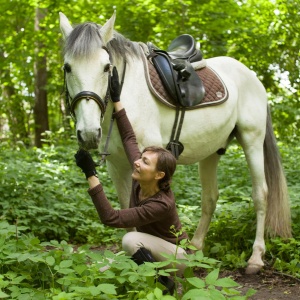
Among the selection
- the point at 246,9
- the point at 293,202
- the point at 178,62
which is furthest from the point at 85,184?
the point at 246,9

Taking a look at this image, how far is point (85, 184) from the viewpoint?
24.5 ft

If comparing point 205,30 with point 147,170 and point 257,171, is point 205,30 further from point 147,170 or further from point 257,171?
point 147,170

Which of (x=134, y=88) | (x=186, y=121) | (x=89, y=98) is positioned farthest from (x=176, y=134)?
(x=89, y=98)

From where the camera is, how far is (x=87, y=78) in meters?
3.22

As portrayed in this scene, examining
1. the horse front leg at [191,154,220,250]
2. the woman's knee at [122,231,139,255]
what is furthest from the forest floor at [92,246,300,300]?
the woman's knee at [122,231,139,255]

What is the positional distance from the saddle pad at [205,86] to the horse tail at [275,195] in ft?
2.90

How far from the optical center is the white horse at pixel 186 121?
3244mm

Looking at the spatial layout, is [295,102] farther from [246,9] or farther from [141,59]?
[141,59]

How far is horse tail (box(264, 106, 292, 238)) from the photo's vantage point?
4750 millimetres

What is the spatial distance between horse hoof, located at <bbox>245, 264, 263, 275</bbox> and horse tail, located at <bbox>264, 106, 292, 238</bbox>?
508 millimetres

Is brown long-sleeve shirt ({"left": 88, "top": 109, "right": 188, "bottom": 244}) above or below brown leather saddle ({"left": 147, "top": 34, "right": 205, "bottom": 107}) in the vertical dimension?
below

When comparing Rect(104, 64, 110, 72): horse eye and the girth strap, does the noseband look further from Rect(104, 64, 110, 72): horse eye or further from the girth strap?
the girth strap

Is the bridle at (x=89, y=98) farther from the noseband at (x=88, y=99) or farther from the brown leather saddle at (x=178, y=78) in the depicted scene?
the brown leather saddle at (x=178, y=78)

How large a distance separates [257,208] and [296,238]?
442 millimetres
